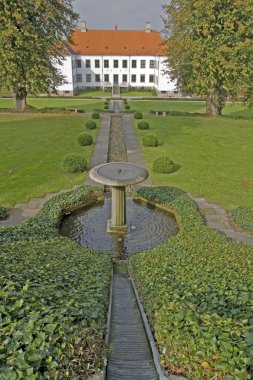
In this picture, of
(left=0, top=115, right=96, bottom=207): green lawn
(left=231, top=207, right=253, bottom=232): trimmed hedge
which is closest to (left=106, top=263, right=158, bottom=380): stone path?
(left=231, top=207, right=253, bottom=232): trimmed hedge

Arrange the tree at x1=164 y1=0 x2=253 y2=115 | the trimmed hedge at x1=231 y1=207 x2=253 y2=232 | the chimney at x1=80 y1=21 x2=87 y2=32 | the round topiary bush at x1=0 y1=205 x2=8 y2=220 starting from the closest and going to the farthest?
the trimmed hedge at x1=231 y1=207 x2=253 y2=232
the round topiary bush at x1=0 y1=205 x2=8 y2=220
the tree at x1=164 y1=0 x2=253 y2=115
the chimney at x1=80 y1=21 x2=87 y2=32

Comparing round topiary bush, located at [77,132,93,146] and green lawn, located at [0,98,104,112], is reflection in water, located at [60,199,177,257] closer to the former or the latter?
round topiary bush, located at [77,132,93,146]

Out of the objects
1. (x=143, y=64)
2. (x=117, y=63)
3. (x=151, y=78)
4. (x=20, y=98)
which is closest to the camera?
(x=20, y=98)

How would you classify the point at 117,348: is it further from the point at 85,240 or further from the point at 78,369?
the point at 85,240

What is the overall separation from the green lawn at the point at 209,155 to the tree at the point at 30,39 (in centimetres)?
1206

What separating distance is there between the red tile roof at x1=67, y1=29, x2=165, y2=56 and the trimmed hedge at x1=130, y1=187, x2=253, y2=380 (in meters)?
61.1

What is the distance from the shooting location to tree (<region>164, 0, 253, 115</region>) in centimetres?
2706

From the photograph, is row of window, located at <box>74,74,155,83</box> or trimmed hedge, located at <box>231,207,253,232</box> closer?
trimmed hedge, located at <box>231,207,253,232</box>

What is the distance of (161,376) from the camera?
12.9 ft

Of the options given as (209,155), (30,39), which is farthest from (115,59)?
(209,155)

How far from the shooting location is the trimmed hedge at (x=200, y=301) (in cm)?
359

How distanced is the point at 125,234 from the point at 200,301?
6073mm

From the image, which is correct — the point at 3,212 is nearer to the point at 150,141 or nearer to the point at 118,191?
the point at 118,191

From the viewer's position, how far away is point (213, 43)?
2798 centimetres
